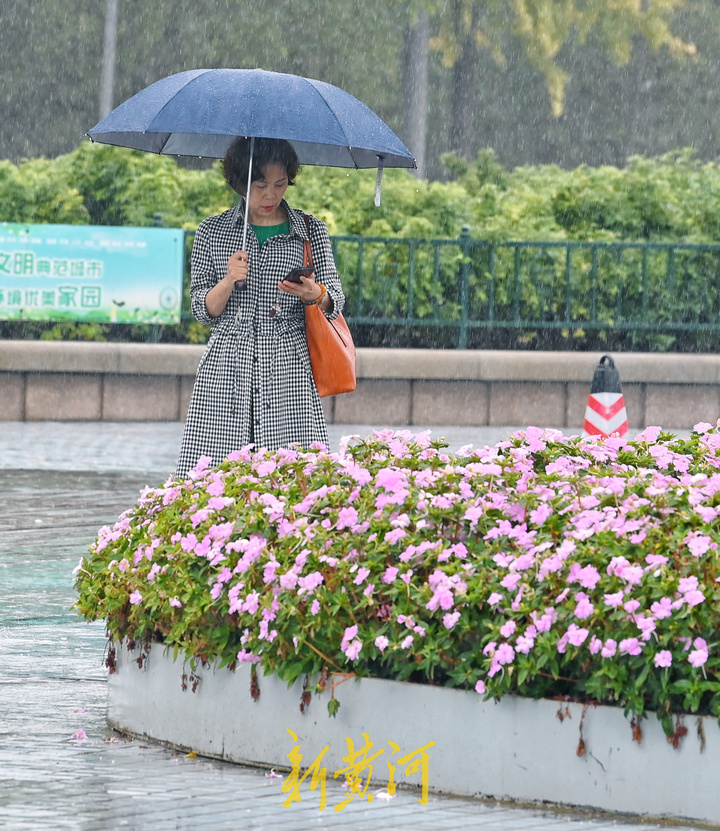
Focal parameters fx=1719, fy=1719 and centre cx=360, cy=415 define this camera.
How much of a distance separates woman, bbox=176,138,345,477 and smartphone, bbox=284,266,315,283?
0.17 meters

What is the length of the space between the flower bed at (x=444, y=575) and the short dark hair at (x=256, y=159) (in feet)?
4.66

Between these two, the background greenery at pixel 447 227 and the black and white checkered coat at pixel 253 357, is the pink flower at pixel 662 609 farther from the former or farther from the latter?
the background greenery at pixel 447 227

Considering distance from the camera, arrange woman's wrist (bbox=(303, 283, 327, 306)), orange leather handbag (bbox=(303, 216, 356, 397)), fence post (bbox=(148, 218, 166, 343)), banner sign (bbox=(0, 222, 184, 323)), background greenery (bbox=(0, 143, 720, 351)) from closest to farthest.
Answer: woman's wrist (bbox=(303, 283, 327, 306))
orange leather handbag (bbox=(303, 216, 356, 397))
banner sign (bbox=(0, 222, 184, 323))
fence post (bbox=(148, 218, 166, 343))
background greenery (bbox=(0, 143, 720, 351))

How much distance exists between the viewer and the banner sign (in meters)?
14.0

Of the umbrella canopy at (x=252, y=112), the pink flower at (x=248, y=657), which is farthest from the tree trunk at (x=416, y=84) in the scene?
the pink flower at (x=248, y=657)

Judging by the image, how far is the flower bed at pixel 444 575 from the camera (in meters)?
4.11

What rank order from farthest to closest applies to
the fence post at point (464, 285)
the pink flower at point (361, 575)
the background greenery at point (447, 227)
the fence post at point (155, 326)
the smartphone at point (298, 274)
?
the background greenery at point (447, 227), the fence post at point (464, 285), the fence post at point (155, 326), the smartphone at point (298, 274), the pink flower at point (361, 575)

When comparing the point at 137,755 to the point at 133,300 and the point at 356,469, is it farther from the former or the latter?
the point at 133,300

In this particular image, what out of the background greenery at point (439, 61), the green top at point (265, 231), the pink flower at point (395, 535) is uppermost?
the background greenery at point (439, 61)

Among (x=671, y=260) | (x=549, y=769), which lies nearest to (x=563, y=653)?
(x=549, y=769)

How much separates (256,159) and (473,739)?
9.09ft

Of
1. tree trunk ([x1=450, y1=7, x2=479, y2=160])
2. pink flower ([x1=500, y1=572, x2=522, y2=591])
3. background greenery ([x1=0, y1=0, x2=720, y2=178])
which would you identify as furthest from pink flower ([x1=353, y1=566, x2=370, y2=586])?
tree trunk ([x1=450, y1=7, x2=479, y2=160])

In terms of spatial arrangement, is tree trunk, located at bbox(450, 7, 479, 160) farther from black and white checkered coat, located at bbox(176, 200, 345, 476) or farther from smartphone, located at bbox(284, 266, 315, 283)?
smartphone, located at bbox(284, 266, 315, 283)

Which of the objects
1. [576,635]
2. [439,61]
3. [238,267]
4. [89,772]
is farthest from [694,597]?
[439,61]
